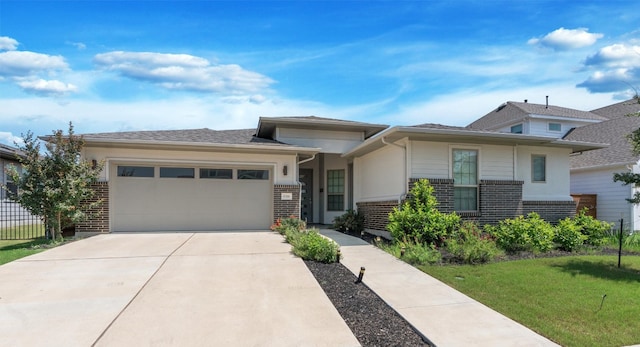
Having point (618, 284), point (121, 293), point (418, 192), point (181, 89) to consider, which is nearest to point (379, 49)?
point (418, 192)

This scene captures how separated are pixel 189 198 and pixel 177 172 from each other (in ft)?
2.99

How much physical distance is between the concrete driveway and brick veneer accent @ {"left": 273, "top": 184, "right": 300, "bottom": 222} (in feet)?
13.1

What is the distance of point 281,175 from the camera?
1280 cm

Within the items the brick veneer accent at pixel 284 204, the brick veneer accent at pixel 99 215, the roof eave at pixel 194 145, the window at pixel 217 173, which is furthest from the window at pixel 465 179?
the brick veneer accent at pixel 99 215

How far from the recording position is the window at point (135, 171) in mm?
11891

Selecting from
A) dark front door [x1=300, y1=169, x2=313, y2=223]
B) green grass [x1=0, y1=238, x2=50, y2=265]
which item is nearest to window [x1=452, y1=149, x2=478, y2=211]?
dark front door [x1=300, y1=169, x2=313, y2=223]

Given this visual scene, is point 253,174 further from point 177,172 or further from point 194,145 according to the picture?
point 177,172

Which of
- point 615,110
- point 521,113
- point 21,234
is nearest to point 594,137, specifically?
point 521,113

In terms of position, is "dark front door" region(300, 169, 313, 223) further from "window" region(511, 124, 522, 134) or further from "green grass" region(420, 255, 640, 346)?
"window" region(511, 124, 522, 134)

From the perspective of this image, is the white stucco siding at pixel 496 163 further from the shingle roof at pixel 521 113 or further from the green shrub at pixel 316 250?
the shingle roof at pixel 521 113

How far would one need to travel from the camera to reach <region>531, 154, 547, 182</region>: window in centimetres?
1232

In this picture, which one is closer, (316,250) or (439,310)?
(439,310)

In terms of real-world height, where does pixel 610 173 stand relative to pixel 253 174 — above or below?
above

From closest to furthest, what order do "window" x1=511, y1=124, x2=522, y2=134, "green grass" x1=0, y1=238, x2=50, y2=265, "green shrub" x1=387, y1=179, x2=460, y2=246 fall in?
1. "green grass" x1=0, y1=238, x2=50, y2=265
2. "green shrub" x1=387, y1=179, x2=460, y2=246
3. "window" x1=511, y1=124, x2=522, y2=134
